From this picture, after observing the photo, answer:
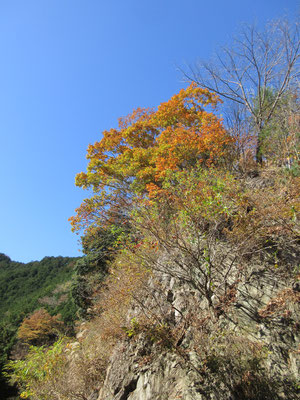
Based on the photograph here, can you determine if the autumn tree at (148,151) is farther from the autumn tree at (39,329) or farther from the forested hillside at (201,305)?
the autumn tree at (39,329)

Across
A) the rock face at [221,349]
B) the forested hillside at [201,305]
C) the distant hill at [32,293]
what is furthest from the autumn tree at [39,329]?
the rock face at [221,349]

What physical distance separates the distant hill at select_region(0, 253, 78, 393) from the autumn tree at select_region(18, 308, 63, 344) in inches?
30.9

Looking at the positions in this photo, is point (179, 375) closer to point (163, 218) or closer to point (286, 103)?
point (163, 218)

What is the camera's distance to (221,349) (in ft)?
13.1

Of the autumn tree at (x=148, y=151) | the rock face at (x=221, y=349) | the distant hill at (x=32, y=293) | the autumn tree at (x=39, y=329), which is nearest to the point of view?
the rock face at (x=221, y=349)

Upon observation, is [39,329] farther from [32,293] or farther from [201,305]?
[201,305]

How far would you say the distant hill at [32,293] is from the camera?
60.4 feet

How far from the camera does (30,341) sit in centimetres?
1712

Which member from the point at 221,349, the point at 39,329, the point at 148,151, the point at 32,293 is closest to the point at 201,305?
the point at 221,349

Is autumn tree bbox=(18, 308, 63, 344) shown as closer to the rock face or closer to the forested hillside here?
the forested hillside

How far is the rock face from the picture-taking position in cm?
351

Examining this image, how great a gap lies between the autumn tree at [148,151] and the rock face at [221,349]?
3262mm

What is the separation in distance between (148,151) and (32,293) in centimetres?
2706

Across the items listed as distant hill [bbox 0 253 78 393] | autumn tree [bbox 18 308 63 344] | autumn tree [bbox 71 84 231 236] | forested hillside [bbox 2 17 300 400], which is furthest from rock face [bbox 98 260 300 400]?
autumn tree [bbox 18 308 63 344]
